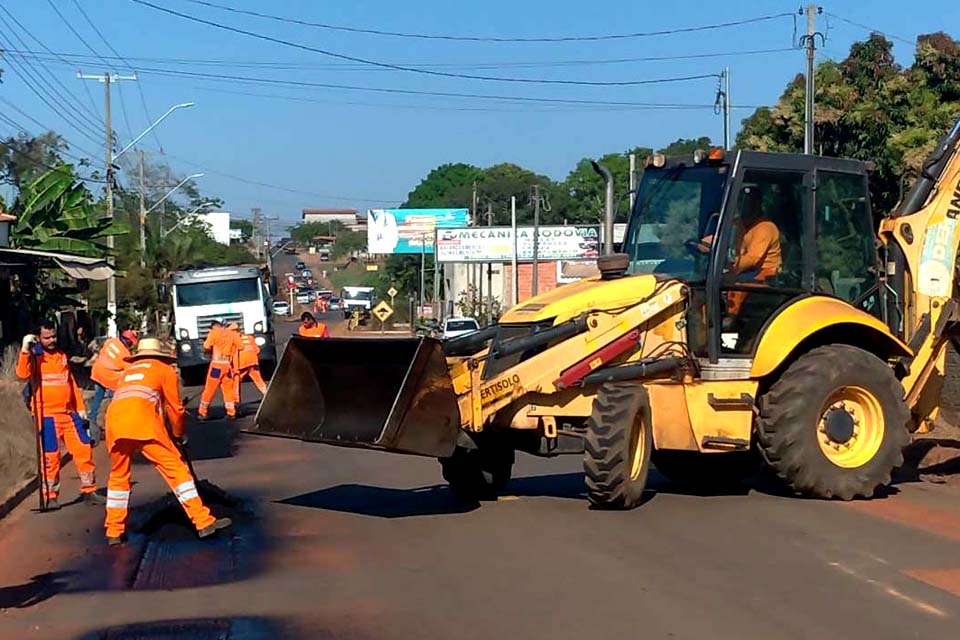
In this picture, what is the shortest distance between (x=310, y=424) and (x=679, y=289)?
10.9ft

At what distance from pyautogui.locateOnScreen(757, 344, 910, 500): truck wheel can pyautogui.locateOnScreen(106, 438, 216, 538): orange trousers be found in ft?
15.2

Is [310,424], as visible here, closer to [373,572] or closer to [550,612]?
[373,572]

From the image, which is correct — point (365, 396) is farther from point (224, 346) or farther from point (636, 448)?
point (224, 346)

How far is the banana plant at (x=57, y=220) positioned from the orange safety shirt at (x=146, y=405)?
71.4 feet

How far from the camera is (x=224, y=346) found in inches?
850

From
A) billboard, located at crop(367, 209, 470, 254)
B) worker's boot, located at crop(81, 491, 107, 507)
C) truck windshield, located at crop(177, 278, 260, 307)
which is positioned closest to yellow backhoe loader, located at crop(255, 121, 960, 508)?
worker's boot, located at crop(81, 491, 107, 507)

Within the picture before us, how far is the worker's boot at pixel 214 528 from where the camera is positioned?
31.4ft

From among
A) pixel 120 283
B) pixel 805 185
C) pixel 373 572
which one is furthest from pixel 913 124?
pixel 120 283

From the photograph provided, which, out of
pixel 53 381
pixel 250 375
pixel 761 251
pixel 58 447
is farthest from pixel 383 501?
pixel 250 375

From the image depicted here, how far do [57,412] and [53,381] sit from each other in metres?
0.30

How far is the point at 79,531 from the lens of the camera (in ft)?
34.3

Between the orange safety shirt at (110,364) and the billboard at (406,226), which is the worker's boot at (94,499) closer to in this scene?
the orange safety shirt at (110,364)

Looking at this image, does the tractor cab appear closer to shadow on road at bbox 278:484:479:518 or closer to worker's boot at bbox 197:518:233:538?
shadow on road at bbox 278:484:479:518

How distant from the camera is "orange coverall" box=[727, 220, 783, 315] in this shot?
1071cm
